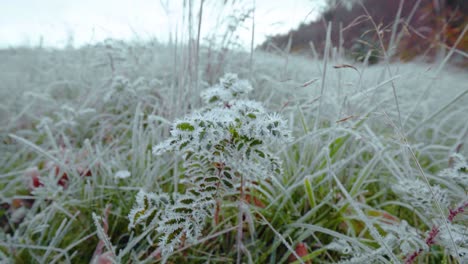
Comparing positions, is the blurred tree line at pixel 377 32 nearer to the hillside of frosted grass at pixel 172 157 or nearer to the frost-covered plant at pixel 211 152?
the hillside of frosted grass at pixel 172 157

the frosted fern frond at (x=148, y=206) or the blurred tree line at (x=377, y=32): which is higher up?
the blurred tree line at (x=377, y=32)

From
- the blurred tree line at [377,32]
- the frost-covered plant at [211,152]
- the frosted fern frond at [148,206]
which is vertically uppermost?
the blurred tree line at [377,32]

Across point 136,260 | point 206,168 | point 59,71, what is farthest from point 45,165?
point 59,71

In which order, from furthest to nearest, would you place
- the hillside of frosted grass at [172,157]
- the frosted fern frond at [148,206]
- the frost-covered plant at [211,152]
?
the hillside of frosted grass at [172,157] → the frosted fern frond at [148,206] → the frost-covered plant at [211,152]

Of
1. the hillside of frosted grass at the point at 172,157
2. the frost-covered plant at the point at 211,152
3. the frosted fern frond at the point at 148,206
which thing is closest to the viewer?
the frost-covered plant at the point at 211,152

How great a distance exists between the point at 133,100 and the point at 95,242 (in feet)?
2.96

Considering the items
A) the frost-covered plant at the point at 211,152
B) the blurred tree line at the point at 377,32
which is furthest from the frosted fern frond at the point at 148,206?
the blurred tree line at the point at 377,32

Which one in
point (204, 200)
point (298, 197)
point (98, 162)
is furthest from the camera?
point (98, 162)

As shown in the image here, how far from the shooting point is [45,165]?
1.51m

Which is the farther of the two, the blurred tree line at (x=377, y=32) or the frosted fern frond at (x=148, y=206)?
the blurred tree line at (x=377, y=32)

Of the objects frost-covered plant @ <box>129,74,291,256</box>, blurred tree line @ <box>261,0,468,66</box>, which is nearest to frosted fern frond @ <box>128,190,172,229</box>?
frost-covered plant @ <box>129,74,291,256</box>

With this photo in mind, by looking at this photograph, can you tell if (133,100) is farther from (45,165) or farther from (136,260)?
(136,260)

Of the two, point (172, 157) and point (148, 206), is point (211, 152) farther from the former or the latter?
point (172, 157)

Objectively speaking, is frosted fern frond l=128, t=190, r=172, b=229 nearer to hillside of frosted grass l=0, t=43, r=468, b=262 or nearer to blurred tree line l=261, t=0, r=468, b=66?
hillside of frosted grass l=0, t=43, r=468, b=262
